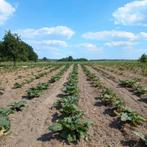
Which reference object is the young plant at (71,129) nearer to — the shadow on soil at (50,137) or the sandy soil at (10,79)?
the shadow on soil at (50,137)

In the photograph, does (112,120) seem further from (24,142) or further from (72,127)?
(24,142)

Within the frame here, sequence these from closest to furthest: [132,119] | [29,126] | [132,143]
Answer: [132,143], [132,119], [29,126]

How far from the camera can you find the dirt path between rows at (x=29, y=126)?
23.7 feet

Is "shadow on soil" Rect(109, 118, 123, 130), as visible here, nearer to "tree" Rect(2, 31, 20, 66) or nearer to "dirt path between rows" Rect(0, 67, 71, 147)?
"dirt path between rows" Rect(0, 67, 71, 147)

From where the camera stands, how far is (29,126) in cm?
855

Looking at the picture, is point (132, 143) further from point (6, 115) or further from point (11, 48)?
point (11, 48)

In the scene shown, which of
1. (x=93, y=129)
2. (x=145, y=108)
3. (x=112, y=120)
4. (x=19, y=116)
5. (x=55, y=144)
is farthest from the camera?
(x=145, y=108)

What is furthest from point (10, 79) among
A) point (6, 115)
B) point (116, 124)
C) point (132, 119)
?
point (132, 119)

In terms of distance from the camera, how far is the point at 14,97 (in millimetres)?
14586

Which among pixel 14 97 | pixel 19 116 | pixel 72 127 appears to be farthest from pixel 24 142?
pixel 14 97

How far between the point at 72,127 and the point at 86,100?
553 centimetres

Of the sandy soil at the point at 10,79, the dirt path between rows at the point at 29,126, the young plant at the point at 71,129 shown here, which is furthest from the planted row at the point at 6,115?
the sandy soil at the point at 10,79

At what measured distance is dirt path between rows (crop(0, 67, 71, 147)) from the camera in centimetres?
721

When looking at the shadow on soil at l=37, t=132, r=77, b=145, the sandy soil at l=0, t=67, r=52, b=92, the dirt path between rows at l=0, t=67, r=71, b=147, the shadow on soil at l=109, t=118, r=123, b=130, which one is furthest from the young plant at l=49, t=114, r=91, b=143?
the sandy soil at l=0, t=67, r=52, b=92
